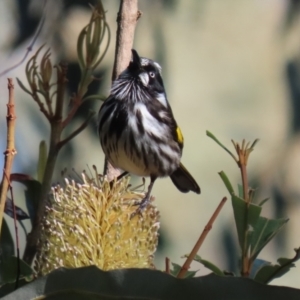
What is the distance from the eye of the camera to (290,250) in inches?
80.4

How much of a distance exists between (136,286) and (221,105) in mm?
1535

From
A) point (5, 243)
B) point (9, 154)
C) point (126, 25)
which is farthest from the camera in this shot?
point (126, 25)

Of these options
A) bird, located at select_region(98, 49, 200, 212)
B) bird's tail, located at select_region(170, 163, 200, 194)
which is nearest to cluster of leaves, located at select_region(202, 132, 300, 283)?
bird, located at select_region(98, 49, 200, 212)

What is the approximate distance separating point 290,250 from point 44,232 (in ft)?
5.01

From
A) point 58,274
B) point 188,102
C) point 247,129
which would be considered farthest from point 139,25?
point 58,274

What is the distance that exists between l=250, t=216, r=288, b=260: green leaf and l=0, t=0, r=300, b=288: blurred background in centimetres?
116

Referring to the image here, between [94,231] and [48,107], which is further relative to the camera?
[48,107]

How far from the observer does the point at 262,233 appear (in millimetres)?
712

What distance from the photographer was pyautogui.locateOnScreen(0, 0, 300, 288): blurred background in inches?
75.9

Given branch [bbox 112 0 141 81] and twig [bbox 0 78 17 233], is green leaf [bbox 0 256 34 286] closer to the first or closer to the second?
twig [bbox 0 78 17 233]

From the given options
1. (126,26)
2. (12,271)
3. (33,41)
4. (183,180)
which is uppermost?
(33,41)

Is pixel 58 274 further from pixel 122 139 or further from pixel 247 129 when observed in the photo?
pixel 247 129

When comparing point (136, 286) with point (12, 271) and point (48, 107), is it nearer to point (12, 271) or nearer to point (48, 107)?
point (12, 271)

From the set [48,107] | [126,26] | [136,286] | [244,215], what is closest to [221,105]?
[126,26]
